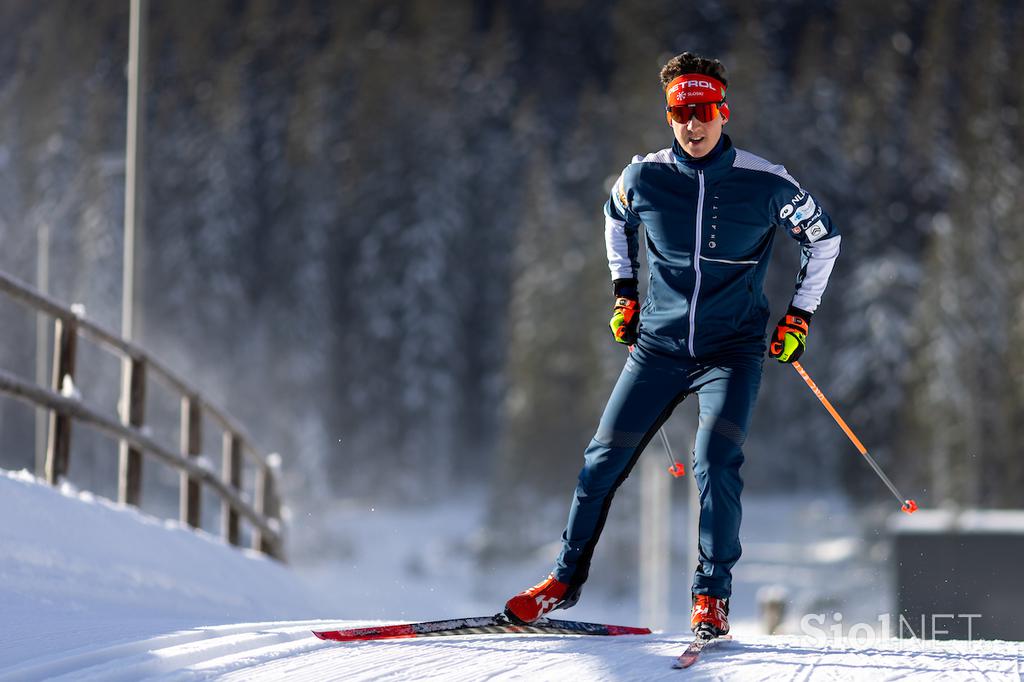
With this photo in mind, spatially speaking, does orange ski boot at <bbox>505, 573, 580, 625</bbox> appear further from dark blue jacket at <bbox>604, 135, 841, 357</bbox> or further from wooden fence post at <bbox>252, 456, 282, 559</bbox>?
wooden fence post at <bbox>252, 456, 282, 559</bbox>

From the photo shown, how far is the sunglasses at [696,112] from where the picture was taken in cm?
486

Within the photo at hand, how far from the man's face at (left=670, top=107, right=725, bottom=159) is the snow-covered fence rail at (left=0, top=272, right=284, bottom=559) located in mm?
3716

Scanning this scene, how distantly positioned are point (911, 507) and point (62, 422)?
4.66 m

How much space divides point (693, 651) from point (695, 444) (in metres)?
0.81

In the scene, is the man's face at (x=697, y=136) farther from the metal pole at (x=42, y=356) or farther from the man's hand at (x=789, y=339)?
the metal pole at (x=42, y=356)

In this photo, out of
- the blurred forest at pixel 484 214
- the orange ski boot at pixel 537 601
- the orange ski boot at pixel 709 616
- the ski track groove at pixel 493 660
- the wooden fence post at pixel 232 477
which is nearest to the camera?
the ski track groove at pixel 493 660

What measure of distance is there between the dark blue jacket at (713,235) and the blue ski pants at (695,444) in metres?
0.08

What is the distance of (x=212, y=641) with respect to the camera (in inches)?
181

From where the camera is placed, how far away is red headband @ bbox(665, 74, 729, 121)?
4.88m

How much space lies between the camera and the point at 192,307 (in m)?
52.2

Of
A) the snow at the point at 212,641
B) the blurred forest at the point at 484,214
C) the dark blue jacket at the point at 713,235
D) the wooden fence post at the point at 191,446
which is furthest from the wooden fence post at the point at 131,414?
the blurred forest at the point at 484,214

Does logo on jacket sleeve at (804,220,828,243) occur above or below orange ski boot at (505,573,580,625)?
above

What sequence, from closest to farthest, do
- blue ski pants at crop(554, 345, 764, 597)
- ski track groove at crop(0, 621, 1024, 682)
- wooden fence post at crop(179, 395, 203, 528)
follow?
ski track groove at crop(0, 621, 1024, 682), blue ski pants at crop(554, 345, 764, 597), wooden fence post at crop(179, 395, 203, 528)

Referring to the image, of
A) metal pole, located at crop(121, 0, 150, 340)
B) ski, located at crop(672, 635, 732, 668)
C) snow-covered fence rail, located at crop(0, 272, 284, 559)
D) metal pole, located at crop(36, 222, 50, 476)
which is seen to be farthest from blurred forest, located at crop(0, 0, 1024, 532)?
ski, located at crop(672, 635, 732, 668)
